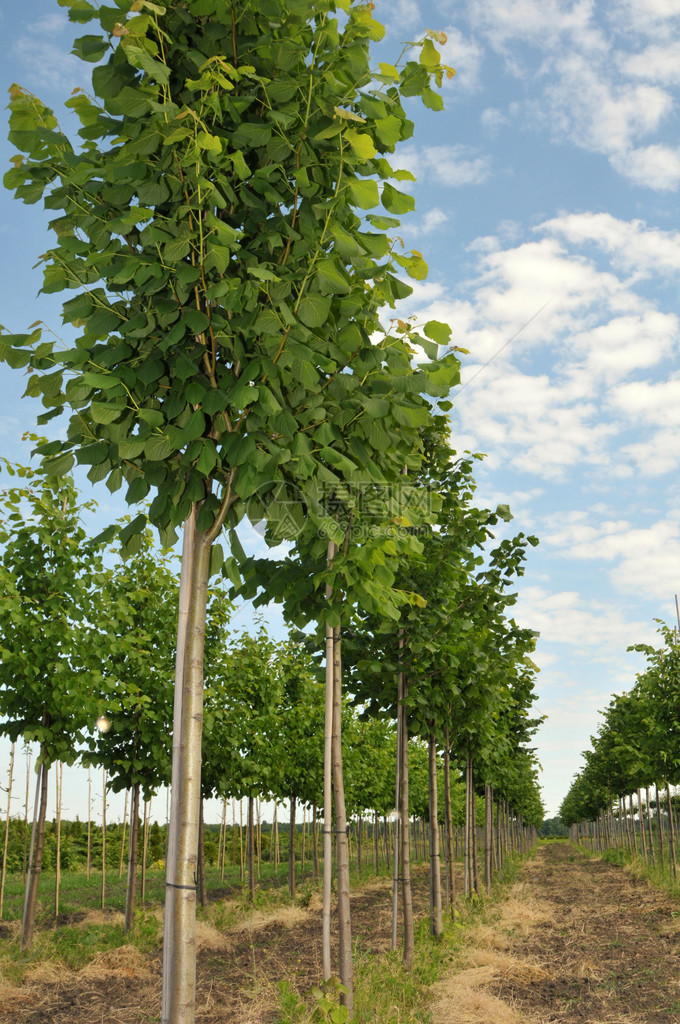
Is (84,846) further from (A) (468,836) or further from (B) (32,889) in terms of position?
(B) (32,889)

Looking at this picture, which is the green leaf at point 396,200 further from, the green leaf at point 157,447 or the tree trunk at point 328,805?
the tree trunk at point 328,805

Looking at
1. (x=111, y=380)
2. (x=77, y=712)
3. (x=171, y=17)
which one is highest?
(x=171, y=17)

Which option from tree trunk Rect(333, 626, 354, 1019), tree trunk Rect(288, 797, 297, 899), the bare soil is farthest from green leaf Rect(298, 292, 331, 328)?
tree trunk Rect(288, 797, 297, 899)

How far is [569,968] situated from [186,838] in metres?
8.26

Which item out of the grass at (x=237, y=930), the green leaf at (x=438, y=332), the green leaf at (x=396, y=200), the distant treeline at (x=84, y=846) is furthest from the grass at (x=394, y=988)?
the distant treeline at (x=84, y=846)

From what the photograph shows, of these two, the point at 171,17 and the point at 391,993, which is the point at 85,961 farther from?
the point at 171,17

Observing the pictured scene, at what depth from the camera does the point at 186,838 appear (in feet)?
10.4

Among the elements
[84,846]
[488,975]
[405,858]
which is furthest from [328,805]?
[84,846]

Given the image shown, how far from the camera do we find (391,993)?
6648mm

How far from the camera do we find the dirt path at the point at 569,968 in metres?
7.10

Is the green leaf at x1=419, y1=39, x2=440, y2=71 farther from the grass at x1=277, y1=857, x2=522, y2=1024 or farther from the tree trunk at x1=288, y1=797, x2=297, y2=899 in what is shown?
the tree trunk at x1=288, y1=797, x2=297, y2=899

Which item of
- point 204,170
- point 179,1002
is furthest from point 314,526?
point 179,1002

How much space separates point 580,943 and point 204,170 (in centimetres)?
1188

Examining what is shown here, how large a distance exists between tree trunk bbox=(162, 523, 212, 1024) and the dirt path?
429 cm
